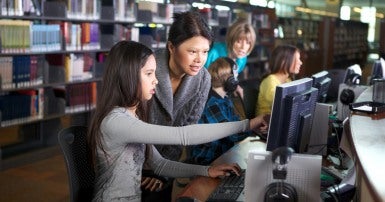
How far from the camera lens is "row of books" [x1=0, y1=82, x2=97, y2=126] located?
14.7 ft

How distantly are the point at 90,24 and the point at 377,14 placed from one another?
8.91 metres

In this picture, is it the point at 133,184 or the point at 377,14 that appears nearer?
the point at 133,184

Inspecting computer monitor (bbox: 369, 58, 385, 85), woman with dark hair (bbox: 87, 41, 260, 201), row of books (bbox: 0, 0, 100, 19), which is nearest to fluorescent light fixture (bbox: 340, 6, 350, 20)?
row of books (bbox: 0, 0, 100, 19)

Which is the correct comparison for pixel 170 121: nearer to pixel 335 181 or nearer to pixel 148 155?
pixel 148 155

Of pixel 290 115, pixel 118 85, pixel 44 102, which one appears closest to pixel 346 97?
pixel 290 115

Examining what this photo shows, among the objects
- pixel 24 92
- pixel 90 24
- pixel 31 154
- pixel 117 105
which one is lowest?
pixel 31 154

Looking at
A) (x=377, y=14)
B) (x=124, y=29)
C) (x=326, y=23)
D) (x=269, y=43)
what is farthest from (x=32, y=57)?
(x=377, y=14)

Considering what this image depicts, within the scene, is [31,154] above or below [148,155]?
below

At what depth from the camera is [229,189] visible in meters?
1.75

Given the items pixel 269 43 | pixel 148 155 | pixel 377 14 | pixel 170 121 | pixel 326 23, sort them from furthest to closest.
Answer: pixel 377 14 → pixel 326 23 → pixel 269 43 → pixel 170 121 → pixel 148 155

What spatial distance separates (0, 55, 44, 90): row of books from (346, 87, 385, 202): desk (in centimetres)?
324

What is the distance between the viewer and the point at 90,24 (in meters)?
5.18

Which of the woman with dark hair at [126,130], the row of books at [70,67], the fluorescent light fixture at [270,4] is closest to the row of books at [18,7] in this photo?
the row of books at [70,67]

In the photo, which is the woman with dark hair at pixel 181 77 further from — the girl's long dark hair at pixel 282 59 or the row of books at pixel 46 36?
the row of books at pixel 46 36
